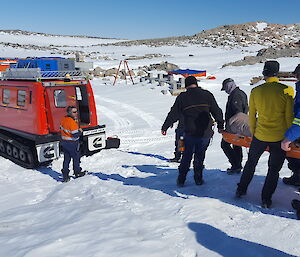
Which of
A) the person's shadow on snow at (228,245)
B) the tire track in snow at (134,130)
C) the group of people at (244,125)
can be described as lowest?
the tire track in snow at (134,130)

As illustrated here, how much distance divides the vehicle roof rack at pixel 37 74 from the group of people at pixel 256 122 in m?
3.42

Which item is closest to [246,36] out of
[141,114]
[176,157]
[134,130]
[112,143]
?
[141,114]

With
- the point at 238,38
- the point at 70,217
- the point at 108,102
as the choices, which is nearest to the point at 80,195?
the point at 70,217

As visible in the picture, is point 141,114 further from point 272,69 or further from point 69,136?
point 272,69

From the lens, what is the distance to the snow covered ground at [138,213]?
129 inches

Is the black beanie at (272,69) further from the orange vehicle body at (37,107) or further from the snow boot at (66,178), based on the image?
the orange vehicle body at (37,107)

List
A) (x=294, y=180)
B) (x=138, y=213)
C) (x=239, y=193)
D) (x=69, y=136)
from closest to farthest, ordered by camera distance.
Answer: (x=138, y=213) < (x=239, y=193) < (x=294, y=180) < (x=69, y=136)

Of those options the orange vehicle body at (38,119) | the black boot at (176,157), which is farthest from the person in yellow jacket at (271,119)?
the orange vehicle body at (38,119)

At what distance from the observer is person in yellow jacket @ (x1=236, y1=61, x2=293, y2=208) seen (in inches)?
148

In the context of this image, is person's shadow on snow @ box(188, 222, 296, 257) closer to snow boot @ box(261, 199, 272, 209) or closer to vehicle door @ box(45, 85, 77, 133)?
snow boot @ box(261, 199, 272, 209)

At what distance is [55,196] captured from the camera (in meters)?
5.55

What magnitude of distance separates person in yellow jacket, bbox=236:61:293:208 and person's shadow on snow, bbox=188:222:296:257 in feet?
3.07

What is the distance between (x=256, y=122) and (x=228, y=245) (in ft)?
5.36

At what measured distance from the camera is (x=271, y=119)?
3.82 metres
